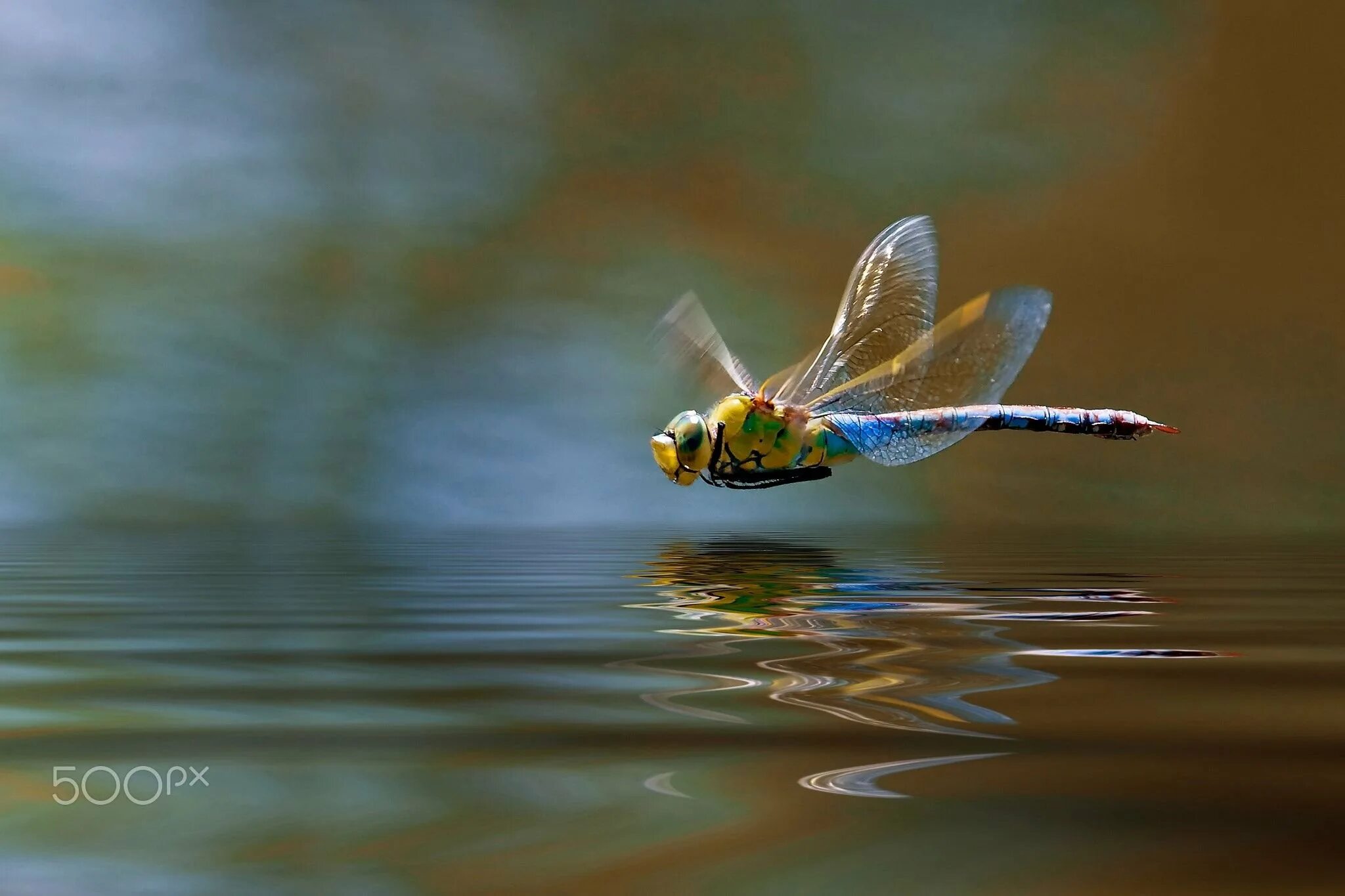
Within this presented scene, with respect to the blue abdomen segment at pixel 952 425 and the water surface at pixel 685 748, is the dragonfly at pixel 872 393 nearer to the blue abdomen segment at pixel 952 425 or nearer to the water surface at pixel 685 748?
the blue abdomen segment at pixel 952 425

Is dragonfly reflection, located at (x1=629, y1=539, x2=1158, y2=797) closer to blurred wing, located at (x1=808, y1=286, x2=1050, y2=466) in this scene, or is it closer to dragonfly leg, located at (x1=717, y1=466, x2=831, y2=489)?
blurred wing, located at (x1=808, y1=286, x2=1050, y2=466)

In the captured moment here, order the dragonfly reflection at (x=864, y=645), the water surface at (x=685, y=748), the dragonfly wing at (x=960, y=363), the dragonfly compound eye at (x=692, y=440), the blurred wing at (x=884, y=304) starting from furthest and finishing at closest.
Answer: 1. the dragonfly compound eye at (x=692, y=440)
2. the blurred wing at (x=884, y=304)
3. the dragonfly wing at (x=960, y=363)
4. the dragonfly reflection at (x=864, y=645)
5. the water surface at (x=685, y=748)

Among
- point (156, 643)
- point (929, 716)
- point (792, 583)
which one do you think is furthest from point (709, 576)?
point (929, 716)

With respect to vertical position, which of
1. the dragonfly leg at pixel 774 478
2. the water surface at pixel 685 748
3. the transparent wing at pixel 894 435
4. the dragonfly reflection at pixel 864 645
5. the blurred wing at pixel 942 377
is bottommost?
the water surface at pixel 685 748

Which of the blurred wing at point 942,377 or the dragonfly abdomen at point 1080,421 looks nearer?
the blurred wing at point 942,377

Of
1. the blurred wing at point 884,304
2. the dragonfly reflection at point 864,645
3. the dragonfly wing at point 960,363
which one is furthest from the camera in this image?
the blurred wing at point 884,304

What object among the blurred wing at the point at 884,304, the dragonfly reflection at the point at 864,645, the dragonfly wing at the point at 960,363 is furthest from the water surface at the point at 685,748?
the blurred wing at the point at 884,304

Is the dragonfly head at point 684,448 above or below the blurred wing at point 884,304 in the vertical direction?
below
